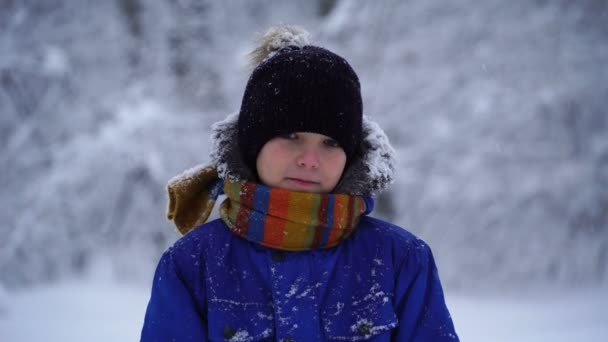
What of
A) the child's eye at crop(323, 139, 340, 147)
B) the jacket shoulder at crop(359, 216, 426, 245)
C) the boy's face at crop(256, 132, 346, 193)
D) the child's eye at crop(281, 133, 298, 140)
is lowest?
the jacket shoulder at crop(359, 216, 426, 245)

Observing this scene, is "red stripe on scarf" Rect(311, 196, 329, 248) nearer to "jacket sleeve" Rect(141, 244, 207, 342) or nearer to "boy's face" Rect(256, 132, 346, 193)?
"boy's face" Rect(256, 132, 346, 193)

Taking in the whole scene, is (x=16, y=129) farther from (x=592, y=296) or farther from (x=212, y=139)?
(x=592, y=296)

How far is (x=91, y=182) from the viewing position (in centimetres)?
471

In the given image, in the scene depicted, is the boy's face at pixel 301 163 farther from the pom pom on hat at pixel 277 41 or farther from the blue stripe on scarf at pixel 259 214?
the pom pom on hat at pixel 277 41

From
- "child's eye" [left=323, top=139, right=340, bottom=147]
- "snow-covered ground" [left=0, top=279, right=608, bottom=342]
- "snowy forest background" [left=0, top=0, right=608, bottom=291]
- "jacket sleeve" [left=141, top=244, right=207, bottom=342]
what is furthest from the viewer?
"snowy forest background" [left=0, top=0, right=608, bottom=291]

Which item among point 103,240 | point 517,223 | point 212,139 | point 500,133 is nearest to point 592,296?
point 517,223

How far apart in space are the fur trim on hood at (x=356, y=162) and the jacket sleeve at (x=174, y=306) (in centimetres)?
25

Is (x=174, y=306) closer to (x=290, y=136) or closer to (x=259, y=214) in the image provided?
(x=259, y=214)

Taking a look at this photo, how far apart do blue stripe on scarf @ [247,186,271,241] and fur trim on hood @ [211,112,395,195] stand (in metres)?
0.09

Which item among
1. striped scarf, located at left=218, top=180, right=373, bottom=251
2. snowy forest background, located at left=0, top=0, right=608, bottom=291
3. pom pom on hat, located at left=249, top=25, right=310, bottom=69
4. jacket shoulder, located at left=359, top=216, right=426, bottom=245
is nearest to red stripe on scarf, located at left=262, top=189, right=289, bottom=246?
striped scarf, located at left=218, top=180, right=373, bottom=251

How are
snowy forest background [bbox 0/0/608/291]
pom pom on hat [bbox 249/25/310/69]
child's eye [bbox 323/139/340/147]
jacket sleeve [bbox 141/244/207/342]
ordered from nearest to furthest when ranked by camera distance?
1. jacket sleeve [bbox 141/244/207/342]
2. child's eye [bbox 323/139/340/147]
3. pom pom on hat [bbox 249/25/310/69]
4. snowy forest background [bbox 0/0/608/291]

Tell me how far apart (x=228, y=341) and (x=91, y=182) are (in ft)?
13.5

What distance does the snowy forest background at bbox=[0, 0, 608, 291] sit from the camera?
441 centimetres

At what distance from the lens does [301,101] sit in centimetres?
115
